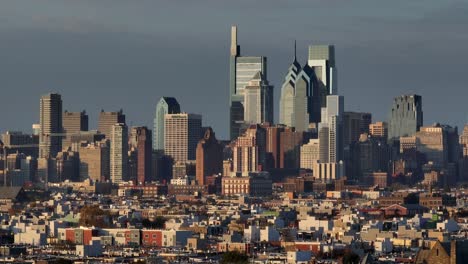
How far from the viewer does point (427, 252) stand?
73.9m

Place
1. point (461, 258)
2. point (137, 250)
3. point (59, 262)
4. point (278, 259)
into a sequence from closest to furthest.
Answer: point (461, 258)
point (59, 262)
point (278, 259)
point (137, 250)

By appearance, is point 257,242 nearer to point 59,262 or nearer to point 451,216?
point 59,262

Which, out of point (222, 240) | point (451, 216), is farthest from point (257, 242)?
point (451, 216)

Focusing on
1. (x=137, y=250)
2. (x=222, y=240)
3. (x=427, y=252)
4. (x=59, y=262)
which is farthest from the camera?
(x=222, y=240)

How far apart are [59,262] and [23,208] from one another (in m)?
84.6

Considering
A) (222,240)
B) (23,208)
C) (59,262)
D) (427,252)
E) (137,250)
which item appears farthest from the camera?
(23,208)

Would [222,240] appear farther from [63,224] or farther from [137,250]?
[63,224]

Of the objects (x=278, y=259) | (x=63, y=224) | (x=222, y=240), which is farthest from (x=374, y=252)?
(x=63, y=224)

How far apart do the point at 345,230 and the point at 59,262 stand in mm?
38985

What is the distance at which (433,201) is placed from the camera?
6959 inches

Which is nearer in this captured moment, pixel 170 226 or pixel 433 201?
pixel 170 226

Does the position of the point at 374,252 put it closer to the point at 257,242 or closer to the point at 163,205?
the point at 257,242

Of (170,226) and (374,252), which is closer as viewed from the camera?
(374,252)

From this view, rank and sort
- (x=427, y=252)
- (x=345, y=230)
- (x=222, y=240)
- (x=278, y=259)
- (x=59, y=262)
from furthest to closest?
(x=345, y=230) < (x=222, y=240) < (x=278, y=259) < (x=59, y=262) < (x=427, y=252)
